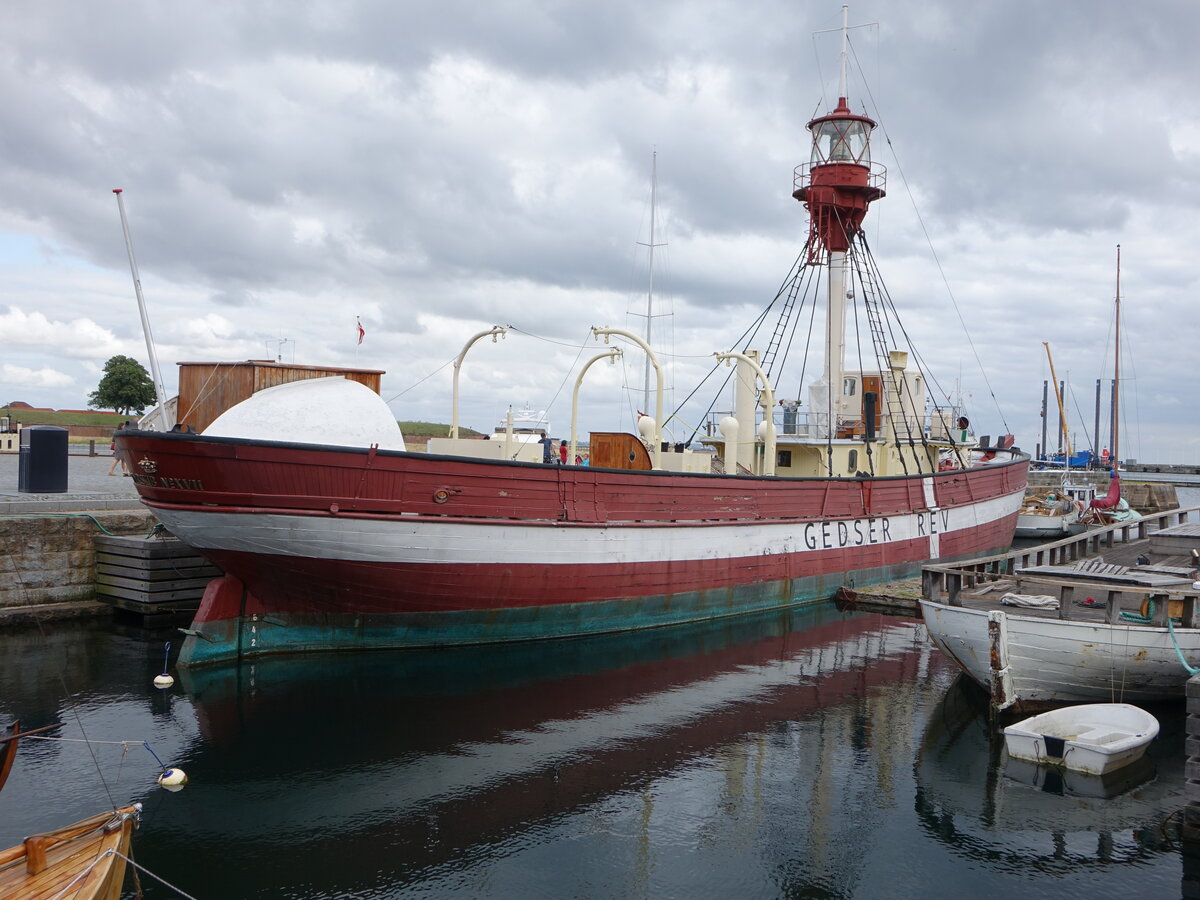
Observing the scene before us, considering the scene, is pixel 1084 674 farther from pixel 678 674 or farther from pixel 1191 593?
pixel 678 674

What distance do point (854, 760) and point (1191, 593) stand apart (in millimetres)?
5060

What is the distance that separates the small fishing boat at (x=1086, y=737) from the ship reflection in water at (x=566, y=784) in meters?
0.32

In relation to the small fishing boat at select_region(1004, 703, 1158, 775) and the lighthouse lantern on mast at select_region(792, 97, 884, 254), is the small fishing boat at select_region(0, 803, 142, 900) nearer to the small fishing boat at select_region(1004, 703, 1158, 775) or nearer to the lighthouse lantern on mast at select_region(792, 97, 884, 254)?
the small fishing boat at select_region(1004, 703, 1158, 775)

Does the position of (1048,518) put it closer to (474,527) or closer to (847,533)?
(847,533)

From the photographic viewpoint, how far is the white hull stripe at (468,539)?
1469cm

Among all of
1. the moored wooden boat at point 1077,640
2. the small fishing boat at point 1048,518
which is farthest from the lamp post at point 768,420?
the small fishing boat at point 1048,518

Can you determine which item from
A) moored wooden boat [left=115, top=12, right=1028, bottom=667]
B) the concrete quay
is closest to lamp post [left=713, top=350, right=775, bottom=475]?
moored wooden boat [left=115, top=12, right=1028, bottom=667]

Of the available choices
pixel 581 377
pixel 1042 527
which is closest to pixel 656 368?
pixel 581 377

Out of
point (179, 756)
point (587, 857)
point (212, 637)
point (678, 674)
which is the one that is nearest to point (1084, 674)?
point (678, 674)

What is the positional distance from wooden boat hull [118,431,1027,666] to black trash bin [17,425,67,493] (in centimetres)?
1154

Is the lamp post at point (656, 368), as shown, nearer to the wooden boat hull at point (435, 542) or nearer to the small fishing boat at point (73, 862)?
the wooden boat hull at point (435, 542)

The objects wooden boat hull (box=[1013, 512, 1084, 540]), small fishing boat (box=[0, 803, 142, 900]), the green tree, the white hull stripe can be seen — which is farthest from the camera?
the green tree

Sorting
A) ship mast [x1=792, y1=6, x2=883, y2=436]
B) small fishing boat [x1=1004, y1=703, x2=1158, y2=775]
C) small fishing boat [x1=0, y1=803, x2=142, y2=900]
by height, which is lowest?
small fishing boat [x1=1004, y1=703, x2=1158, y2=775]

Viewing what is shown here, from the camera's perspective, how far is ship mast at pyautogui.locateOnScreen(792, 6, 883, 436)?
27484mm
